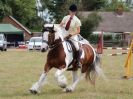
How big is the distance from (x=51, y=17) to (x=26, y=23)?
5.13 m

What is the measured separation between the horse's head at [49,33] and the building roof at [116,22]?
239 ft

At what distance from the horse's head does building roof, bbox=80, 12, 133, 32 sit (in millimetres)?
72822

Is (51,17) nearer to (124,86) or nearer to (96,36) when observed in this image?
(96,36)

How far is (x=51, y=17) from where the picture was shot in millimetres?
97625

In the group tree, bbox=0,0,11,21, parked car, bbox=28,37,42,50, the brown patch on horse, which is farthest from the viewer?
tree, bbox=0,0,11,21

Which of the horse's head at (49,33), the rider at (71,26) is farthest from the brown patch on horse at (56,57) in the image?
the rider at (71,26)

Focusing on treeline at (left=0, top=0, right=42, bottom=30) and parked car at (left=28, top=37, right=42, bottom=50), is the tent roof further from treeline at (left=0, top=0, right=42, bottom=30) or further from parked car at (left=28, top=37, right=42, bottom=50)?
parked car at (left=28, top=37, right=42, bottom=50)

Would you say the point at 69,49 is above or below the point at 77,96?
above

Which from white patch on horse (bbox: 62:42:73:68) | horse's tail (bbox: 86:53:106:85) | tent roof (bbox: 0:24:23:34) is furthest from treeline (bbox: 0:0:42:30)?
white patch on horse (bbox: 62:42:73:68)

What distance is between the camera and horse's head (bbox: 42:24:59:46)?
42.0 feet

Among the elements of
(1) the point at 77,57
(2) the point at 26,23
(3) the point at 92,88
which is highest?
(1) the point at 77,57

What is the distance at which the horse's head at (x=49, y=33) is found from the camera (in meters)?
12.8

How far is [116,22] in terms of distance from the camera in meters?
88.6

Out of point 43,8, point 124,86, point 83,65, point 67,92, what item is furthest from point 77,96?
point 43,8
